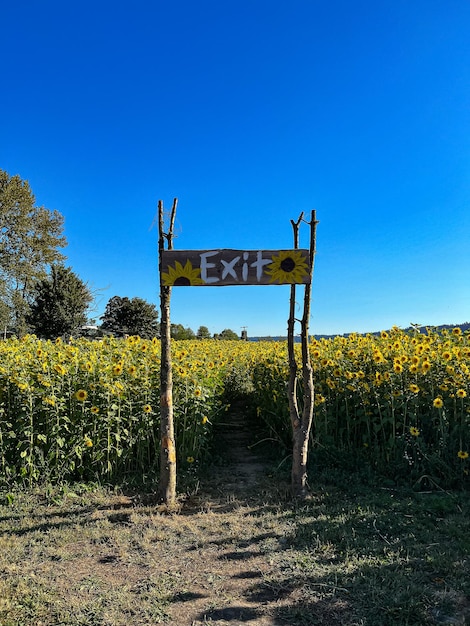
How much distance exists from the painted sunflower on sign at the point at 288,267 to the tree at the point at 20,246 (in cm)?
2831

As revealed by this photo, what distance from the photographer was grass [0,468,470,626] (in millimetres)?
2402

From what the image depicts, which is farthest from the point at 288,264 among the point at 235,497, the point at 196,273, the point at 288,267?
the point at 235,497

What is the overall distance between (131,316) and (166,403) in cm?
2950

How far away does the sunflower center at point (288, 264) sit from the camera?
399cm

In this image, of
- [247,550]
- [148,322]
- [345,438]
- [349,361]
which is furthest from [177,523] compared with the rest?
[148,322]

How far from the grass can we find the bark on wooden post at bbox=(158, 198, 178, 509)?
0.60ft

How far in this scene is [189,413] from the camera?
4.86 meters

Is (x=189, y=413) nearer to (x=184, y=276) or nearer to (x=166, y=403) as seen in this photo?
(x=166, y=403)

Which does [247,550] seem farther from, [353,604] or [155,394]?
[155,394]

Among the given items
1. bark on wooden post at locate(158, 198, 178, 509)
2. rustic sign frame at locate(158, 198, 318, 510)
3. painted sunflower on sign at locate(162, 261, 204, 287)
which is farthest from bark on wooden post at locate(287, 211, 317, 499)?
bark on wooden post at locate(158, 198, 178, 509)

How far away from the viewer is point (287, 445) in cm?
565

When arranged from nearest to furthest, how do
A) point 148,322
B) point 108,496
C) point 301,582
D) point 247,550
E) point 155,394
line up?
point 301,582 < point 247,550 < point 108,496 < point 155,394 < point 148,322

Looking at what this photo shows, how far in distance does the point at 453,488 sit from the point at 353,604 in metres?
2.23

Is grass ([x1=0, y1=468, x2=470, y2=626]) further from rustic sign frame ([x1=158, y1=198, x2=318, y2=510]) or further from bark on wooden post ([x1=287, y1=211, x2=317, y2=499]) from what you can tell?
rustic sign frame ([x1=158, y1=198, x2=318, y2=510])
